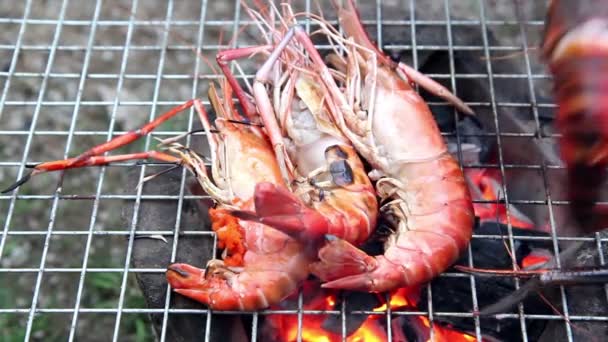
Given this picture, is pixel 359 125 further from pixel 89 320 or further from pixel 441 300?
pixel 89 320

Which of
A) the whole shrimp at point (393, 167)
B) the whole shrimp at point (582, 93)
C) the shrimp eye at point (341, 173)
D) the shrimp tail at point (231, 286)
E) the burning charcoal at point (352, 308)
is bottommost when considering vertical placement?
the shrimp tail at point (231, 286)

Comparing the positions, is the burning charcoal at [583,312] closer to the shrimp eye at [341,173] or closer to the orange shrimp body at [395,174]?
the orange shrimp body at [395,174]

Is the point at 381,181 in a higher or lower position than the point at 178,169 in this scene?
higher

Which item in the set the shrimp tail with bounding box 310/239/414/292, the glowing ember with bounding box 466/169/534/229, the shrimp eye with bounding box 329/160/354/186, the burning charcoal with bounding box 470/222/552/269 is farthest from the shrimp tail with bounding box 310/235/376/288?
the glowing ember with bounding box 466/169/534/229

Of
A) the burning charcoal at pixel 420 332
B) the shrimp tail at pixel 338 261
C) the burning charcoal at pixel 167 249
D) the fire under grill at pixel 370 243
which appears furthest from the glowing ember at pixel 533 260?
the burning charcoal at pixel 167 249

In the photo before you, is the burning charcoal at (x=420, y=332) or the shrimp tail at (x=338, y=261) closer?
the shrimp tail at (x=338, y=261)

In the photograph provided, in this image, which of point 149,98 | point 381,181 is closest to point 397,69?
point 381,181
